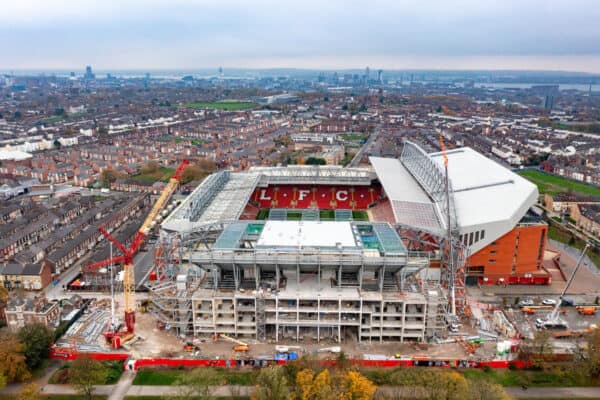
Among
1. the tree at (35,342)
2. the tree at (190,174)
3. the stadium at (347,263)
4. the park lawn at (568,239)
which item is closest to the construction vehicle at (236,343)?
the stadium at (347,263)

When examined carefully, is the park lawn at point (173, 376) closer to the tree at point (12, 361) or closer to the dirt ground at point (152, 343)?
the dirt ground at point (152, 343)

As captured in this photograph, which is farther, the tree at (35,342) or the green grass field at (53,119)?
the green grass field at (53,119)

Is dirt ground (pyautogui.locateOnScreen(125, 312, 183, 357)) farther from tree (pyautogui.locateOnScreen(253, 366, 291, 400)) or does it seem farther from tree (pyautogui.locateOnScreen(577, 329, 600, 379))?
tree (pyautogui.locateOnScreen(577, 329, 600, 379))

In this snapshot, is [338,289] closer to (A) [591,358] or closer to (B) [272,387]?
(B) [272,387]

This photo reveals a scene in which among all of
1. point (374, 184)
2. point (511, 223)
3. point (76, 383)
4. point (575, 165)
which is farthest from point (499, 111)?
point (76, 383)

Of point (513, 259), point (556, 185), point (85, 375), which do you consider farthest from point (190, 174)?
point (556, 185)

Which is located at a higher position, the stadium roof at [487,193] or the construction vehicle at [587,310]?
the stadium roof at [487,193]

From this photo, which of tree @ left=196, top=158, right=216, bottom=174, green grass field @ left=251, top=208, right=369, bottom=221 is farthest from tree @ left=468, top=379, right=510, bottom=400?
tree @ left=196, top=158, right=216, bottom=174
